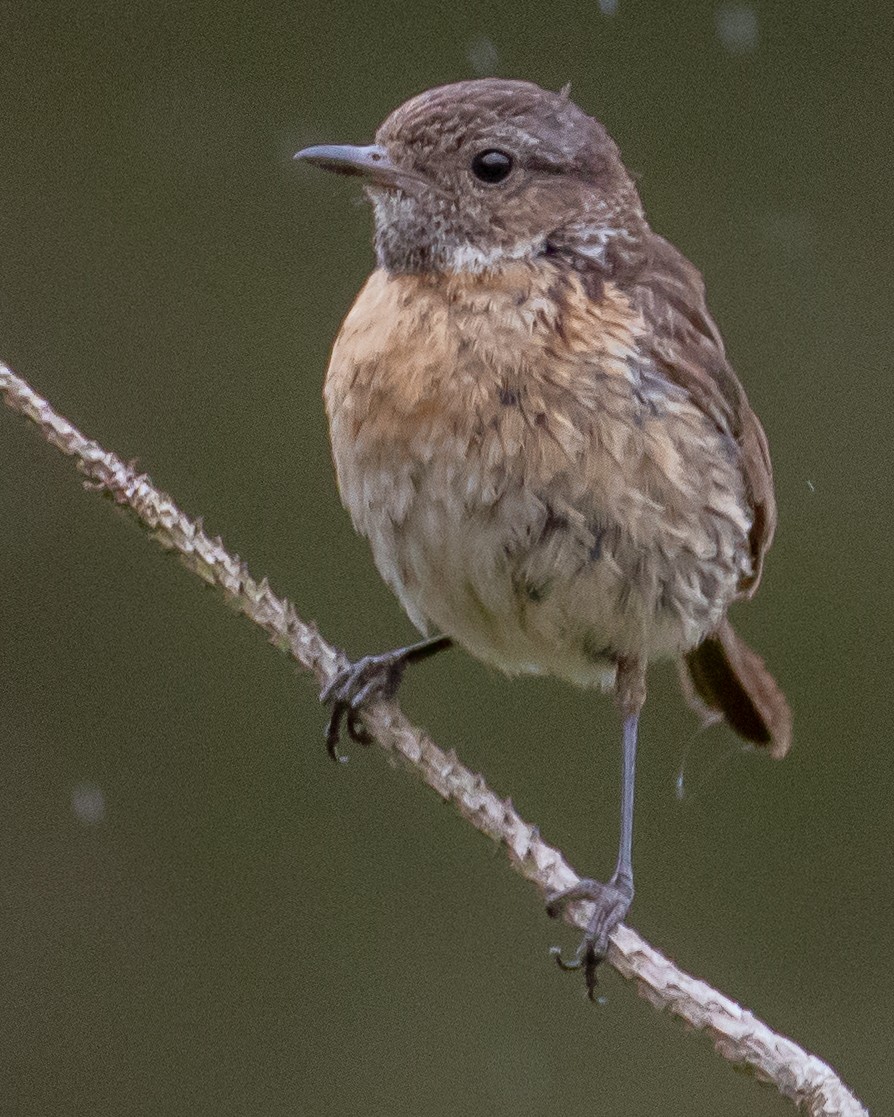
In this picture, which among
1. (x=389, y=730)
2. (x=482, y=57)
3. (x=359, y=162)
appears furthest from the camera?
(x=482, y=57)

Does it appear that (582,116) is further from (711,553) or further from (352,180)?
(711,553)

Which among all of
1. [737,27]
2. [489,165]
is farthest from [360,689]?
[737,27]

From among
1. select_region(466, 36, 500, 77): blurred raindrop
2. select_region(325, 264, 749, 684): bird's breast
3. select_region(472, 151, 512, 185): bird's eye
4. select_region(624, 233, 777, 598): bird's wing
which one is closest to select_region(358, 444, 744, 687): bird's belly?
select_region(325, 264, 749, 684): bird's breast

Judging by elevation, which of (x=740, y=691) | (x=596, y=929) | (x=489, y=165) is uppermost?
(x=489, y=165)

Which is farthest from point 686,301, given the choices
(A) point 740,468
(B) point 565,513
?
(B) point 565,513

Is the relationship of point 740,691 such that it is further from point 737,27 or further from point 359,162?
point 737,27

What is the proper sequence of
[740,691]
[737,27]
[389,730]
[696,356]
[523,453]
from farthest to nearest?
1. [737,27]
2. [740,691]
3. [696,356]
4. [523,453]
5. [389,730]

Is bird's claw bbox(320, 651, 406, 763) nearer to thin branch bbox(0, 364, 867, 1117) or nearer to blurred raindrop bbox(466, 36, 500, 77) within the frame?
thin branch bbox(0, 364, 867, 1117)
